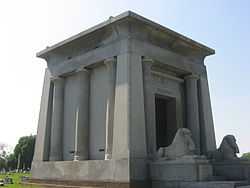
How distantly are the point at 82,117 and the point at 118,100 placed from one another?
3113 millimetres

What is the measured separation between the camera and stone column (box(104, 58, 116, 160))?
1503 centimetres

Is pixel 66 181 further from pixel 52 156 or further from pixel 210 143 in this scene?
pixel 210 143

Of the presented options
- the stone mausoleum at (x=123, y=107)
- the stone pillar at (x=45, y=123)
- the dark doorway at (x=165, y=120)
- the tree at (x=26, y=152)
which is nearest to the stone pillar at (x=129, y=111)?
the stone mausoleum at (x=123, y=107)

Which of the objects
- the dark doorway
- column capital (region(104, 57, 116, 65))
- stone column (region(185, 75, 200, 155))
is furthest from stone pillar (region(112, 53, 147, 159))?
stone column (region(185, 75, 200, 155))

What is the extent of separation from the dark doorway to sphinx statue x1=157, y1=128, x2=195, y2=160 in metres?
4.52

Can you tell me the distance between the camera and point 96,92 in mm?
17391

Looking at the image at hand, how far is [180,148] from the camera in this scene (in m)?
13.4

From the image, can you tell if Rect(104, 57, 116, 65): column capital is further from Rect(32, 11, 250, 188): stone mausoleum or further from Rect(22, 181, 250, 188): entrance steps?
Rect(22, 181, 250, 188): entrance steps

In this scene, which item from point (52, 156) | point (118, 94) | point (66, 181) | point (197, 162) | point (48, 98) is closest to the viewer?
point (197, 162)

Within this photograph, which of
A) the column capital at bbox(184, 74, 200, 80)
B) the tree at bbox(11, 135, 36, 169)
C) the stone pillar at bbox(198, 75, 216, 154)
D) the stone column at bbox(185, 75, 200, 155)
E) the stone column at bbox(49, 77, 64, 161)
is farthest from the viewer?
the tree at bbox(11, 135, 36, 169)

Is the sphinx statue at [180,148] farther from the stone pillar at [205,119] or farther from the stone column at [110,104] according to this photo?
the stone pillar at [205,119]

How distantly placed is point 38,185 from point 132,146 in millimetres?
7959

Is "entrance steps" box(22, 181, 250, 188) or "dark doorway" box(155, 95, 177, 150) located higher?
"dark doorway" box(155, 95, 177, 150)

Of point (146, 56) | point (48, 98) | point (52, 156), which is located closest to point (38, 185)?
point (52, 156)
